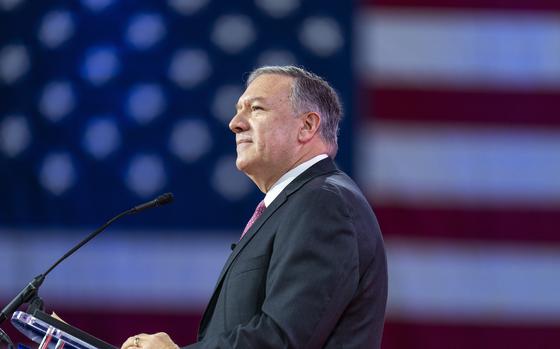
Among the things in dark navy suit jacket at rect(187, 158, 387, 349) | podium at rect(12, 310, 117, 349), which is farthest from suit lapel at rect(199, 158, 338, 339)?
podium at rect(12, 310, 117, 349)

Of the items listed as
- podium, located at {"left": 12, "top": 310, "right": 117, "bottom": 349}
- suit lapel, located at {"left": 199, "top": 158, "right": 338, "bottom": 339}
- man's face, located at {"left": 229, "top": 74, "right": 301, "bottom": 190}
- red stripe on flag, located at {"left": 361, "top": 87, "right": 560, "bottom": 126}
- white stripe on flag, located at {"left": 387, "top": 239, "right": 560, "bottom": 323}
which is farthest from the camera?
red stripe on flag, located at {"left": 361, "top": 87, "right": 560, "bottom": 126}

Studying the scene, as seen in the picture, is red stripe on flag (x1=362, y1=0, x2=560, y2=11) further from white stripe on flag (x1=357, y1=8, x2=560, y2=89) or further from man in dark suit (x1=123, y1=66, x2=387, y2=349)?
man in dark suit (x1=123, y1=66, x2=387, y2=349)

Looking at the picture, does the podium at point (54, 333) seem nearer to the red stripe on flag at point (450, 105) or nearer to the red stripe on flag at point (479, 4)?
the red stripe on flag at point (450, 105)

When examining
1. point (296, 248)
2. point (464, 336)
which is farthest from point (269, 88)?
point (464, 336)

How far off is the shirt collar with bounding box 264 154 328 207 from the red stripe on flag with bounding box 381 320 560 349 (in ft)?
7.94

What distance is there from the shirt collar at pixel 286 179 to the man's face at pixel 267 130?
2cm

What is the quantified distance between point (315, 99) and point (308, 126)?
0.07 meters

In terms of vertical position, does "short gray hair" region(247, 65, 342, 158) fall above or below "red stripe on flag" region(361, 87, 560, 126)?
above

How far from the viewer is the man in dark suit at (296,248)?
1808 mm

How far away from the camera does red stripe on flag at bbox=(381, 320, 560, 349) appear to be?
442cm

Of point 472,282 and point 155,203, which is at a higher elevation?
point 155,203

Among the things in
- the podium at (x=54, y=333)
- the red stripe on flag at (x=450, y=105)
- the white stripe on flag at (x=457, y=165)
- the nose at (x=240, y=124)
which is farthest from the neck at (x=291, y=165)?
the red stripe on flag at (x=450, y=105)

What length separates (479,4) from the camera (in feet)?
15.2

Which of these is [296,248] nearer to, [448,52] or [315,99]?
[315,99]
